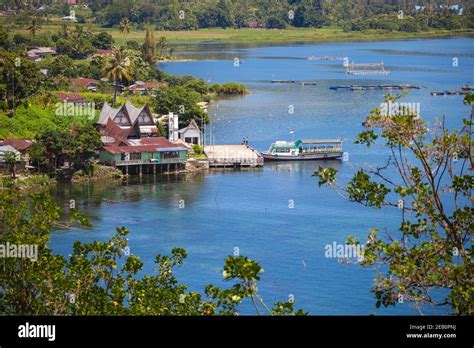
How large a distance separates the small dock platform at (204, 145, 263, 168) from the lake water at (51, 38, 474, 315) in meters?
0.56

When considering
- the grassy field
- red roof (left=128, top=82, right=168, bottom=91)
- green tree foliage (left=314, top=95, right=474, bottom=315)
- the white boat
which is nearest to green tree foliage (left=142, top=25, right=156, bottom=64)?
red roof (left=128, top=82, right=168, bottom=91)

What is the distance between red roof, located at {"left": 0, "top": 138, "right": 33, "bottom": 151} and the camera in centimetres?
2702

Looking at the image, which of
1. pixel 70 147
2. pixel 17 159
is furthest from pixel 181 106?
pixel 17 159

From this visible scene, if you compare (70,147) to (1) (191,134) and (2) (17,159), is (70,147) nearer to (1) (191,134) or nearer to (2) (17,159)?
(2) (17,159)

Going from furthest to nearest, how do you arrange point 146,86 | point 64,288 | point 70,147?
point 146,86
point 70,147
point 64,288

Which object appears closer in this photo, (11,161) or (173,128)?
(11,161)

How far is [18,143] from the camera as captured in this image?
27484 mm

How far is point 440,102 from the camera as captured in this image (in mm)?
42062

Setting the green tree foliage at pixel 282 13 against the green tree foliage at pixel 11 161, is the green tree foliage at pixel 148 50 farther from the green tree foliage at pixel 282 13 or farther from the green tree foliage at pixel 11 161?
the green tree foliage at pixel 11 161

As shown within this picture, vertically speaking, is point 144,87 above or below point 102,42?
below

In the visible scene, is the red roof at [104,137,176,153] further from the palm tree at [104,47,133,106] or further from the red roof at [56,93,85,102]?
the palm tree at [104,47,133,106]

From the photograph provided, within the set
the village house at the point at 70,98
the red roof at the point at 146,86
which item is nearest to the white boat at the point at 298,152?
the village house at the point at 70,98

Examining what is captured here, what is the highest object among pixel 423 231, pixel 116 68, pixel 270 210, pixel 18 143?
pixel 423 231

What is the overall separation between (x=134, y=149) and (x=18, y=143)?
3.31m
